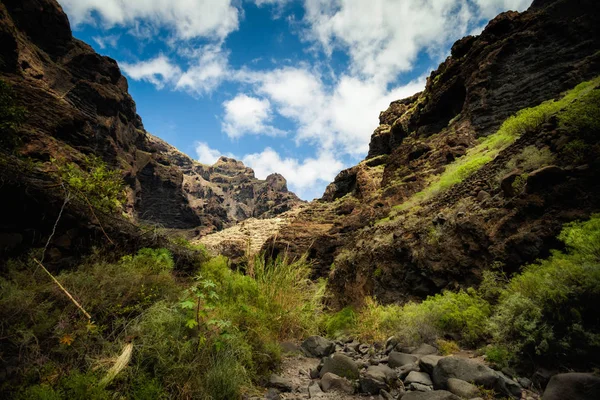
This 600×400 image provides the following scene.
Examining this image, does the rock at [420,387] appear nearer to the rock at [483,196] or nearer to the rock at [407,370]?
the rock at [407,370]

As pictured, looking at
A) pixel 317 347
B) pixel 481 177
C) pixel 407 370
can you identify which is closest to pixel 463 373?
pixel 407 370

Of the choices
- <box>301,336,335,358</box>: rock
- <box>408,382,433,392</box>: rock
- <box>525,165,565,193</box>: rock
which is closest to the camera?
<box>408,382,433,392</box>: rock

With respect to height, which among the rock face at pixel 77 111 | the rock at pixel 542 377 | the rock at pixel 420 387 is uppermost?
the rock face at pixel 77 111

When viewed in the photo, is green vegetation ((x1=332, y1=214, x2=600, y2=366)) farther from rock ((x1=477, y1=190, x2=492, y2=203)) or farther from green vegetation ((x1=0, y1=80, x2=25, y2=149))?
green vegetation ((x1=0, y1=80, x2=25, y2=149))

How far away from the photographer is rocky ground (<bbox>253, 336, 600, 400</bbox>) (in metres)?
2.33

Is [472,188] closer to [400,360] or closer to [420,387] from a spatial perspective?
[400,360]

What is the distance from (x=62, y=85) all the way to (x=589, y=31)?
59757 mm

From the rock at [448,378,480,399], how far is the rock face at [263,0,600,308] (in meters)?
2.75

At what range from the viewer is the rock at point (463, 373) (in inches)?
102

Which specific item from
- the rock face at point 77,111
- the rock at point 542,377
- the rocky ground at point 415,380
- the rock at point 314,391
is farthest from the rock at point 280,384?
the rock face at point 77,111

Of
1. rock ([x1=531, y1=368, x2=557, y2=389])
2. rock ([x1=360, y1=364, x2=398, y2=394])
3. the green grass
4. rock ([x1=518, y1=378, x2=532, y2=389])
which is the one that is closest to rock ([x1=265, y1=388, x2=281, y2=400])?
rock ([x1=360, y1=364, x2=398, y2=394])

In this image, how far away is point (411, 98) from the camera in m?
38.2

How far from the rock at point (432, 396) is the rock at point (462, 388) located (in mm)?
199

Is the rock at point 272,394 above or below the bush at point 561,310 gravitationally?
below
